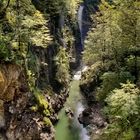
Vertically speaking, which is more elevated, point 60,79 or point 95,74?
point 60,79

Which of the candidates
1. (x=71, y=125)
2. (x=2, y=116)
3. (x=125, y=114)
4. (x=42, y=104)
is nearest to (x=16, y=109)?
(x=2, y=116)

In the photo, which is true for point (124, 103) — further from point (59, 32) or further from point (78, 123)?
point (59, 32)

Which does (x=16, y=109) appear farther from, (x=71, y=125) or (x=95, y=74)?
(x=95, y=74)

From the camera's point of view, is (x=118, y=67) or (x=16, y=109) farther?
(x=118, y=67)

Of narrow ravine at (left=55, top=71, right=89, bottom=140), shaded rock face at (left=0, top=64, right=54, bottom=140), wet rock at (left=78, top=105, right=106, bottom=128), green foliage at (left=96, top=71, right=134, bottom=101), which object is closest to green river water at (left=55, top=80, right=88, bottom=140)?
narrow ravine at (left=55, top=71, right=89, bottom=140)

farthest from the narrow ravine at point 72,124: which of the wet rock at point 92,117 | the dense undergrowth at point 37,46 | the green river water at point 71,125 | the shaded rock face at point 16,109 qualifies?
the shaded rock face at point 16,109

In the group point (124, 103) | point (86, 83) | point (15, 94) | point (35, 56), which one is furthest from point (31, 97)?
point (86, 83)

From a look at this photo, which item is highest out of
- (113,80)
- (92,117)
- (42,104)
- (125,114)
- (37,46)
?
(37,46)

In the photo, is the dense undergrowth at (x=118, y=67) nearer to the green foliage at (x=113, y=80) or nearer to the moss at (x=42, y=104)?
the green foliage at (x=113, y=80)
